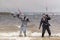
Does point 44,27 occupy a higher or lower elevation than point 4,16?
higher

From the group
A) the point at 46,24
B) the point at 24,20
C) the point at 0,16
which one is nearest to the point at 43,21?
the point at 46,24

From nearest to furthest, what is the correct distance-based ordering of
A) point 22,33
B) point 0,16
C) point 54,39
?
point 54,39
point 22,33
point 0,16

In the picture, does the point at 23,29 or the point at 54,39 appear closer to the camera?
the point at 54,39

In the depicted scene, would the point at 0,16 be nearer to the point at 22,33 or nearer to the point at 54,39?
the point at 22,33

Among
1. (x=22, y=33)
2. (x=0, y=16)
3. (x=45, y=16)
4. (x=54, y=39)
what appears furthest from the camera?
(x=0, y=16)

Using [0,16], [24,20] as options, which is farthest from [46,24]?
[0,16]

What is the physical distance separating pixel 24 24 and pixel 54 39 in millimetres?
2206

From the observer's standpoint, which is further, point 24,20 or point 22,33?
point 22,33

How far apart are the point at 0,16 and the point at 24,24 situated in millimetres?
30244

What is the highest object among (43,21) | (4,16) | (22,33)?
(43,21)

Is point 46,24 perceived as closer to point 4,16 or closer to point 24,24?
point 24,24

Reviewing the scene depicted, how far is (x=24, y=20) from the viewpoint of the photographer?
1259 centimetres

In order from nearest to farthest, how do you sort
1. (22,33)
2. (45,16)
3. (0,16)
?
(45,16) < (22,33) < (0,16)

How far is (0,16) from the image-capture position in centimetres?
4247
